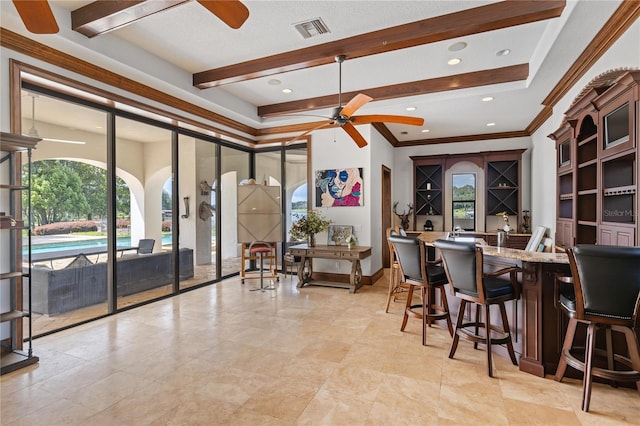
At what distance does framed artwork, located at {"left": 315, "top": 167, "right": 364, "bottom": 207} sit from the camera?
5.63 meters

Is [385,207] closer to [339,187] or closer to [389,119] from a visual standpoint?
[339,187]

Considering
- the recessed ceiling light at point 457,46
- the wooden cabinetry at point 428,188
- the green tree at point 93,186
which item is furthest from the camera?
the wooden cabinetry at point 428,188

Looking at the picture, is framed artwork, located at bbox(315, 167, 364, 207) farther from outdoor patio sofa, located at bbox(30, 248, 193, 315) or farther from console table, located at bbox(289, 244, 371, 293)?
outdoor patio sofa, located at bbox(30, 248, 193, 315)

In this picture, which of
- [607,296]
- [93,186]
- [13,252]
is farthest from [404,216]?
[13,252]

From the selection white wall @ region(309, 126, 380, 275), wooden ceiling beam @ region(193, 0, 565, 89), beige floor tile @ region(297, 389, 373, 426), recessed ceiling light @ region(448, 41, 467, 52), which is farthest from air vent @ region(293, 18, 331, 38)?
beige floor tile @ region(297, 389, 373, 426)

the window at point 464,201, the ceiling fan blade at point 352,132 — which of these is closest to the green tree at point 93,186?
the ceiling fan blade at point 352,132

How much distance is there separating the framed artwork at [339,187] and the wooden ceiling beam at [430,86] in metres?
1.21

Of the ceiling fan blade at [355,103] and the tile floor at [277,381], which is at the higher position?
the ceiling fan blade at [355,103]

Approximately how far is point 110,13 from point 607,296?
4.29 meters

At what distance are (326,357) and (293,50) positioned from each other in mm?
3232

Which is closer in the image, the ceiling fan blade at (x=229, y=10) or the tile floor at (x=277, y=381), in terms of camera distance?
the ceiling fan blade at (x=229, y=10)

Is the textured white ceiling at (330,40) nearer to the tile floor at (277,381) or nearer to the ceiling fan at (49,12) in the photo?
the ceiling fan at (49,12)

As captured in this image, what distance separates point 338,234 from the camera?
5.76 metres

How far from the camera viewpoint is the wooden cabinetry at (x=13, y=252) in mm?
2742
